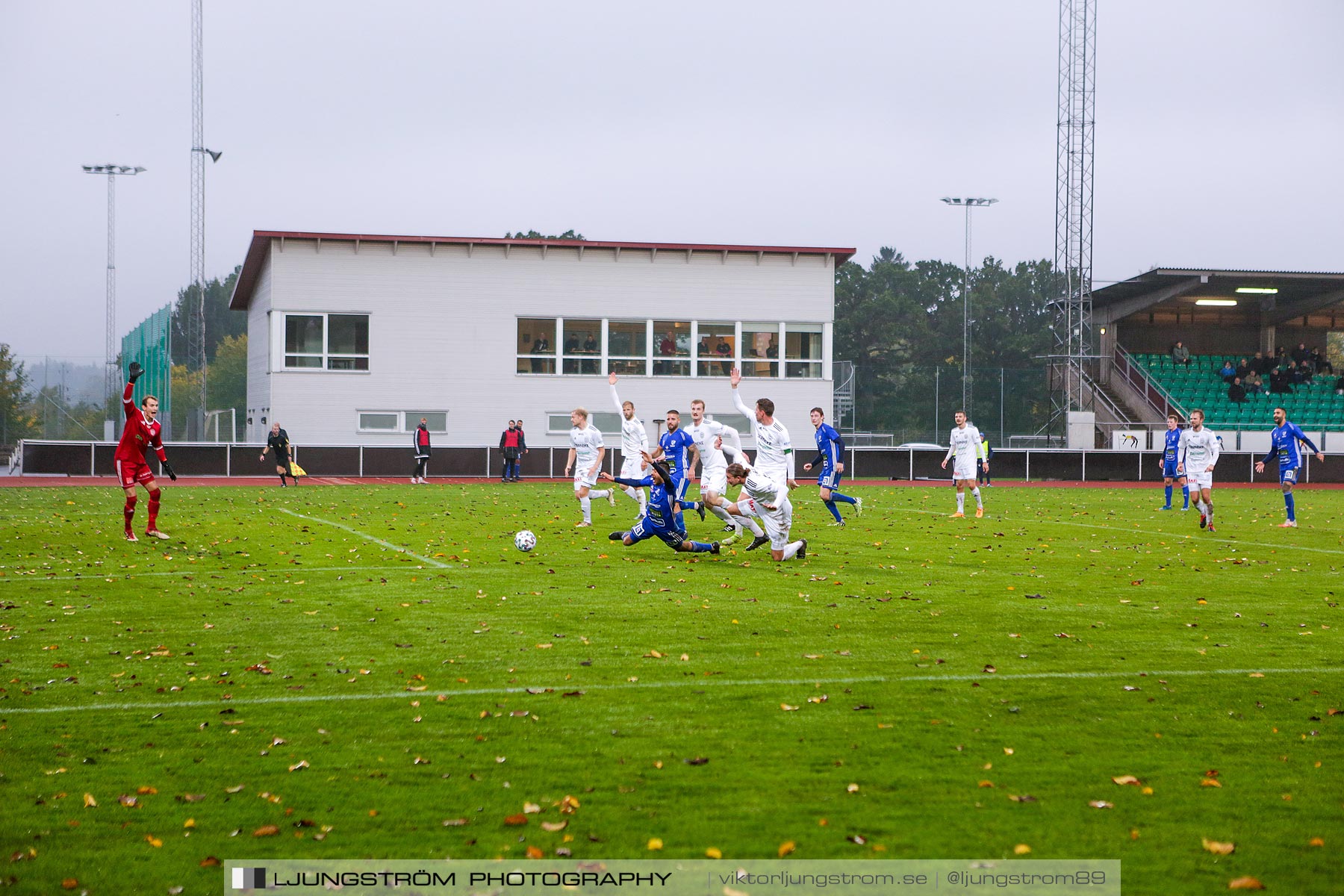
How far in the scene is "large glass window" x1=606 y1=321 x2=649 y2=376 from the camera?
45.5 meters

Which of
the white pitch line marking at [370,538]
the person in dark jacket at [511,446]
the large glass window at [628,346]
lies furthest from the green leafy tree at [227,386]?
the white pitch line marking at [370,538]

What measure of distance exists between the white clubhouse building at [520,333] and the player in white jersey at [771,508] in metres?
28.2

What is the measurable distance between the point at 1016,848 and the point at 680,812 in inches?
55.3

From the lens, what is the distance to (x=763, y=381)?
45875 mm

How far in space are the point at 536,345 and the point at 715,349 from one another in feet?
22.2

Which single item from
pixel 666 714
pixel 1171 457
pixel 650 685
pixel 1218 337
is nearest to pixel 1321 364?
Answer: pixel 1218 337

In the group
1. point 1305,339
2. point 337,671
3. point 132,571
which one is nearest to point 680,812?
point 337,671

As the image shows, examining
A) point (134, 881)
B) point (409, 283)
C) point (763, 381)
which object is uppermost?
point (409, 283)

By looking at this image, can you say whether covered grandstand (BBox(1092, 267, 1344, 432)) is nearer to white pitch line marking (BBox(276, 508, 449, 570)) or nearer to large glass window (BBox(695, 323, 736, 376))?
large glass window (BBox(695, 323, 736, 376))

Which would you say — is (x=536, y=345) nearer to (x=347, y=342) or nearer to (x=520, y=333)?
(x=520, y=333)

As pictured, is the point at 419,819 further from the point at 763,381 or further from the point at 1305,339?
the point at 1305,339

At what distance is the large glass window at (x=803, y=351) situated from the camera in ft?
152

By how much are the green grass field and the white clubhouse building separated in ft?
97.9

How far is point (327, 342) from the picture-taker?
1730 inches
